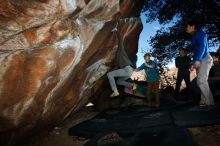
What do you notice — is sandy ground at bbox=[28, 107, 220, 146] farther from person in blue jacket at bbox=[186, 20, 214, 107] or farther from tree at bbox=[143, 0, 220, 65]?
tree at bbox=[143, 0, 220, 65]

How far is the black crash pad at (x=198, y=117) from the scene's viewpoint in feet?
20.0

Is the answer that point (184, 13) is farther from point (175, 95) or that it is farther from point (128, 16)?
point (175, 95)

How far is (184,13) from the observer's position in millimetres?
11844

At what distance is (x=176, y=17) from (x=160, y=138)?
8.57m

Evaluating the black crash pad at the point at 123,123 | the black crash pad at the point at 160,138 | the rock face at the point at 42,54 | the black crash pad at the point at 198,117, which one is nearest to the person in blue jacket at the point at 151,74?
the black crash pad at the point at 123,123

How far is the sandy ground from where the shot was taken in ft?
17.7

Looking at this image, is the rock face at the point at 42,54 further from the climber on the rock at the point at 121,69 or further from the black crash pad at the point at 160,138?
the black crash pad at the point at 160,138

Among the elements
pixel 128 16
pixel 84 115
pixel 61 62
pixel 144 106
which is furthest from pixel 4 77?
pixel 128 16

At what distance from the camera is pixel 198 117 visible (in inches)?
259

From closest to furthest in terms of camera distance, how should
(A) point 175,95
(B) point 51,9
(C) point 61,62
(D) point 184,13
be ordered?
(B) point 51,9 < (C) point 61,62 < (A) point 175,95 < (D) point 184,13

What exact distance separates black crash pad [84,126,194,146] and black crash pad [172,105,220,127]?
0.94 metres

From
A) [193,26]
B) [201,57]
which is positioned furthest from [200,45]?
[193,26]

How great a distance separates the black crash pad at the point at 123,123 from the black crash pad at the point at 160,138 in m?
0.93

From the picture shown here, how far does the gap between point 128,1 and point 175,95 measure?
14.5 feet
